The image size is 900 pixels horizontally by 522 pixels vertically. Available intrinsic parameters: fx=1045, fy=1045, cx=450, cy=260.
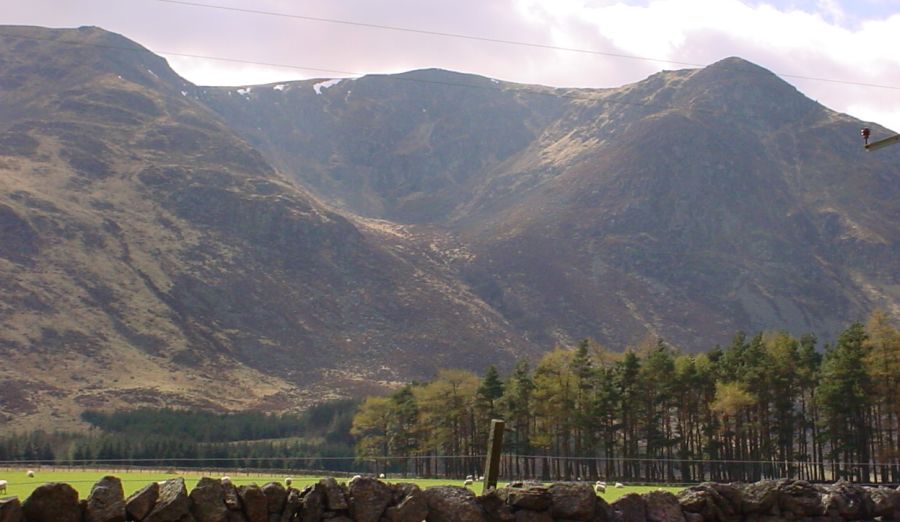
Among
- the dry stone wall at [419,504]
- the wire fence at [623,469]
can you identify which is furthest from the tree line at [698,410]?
the dry stone wall at [419,504]

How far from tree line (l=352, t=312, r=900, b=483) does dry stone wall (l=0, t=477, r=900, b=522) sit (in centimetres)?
5409

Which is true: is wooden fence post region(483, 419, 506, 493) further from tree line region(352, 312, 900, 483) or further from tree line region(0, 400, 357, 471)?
tree line region(0, 400, 357, 471)

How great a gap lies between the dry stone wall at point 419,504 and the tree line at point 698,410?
54093 mm

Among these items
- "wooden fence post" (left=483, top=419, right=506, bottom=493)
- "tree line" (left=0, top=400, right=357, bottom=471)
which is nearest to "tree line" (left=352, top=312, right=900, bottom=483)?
"tree line" (left=0, top=400, right=357, bottom=471)

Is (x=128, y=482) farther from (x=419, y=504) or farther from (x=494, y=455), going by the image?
(x=419, y=504)

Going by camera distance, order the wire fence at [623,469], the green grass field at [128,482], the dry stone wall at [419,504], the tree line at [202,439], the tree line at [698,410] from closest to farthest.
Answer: the dry stone wall at [419,504]
the green grass field at [128,482]
the tree line at [698,410]
the wire fence at [623,469]
the tree line at [202,439]

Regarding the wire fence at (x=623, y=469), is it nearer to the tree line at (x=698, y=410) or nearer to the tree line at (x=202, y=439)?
the tree line at (x=698, y=410)

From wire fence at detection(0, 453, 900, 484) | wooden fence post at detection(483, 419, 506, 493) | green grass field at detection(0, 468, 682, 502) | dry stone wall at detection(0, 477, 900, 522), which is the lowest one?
wire fence at detection(0, 453, 900, 484)

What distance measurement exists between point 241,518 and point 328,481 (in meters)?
1.46

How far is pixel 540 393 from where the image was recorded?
88625 mm

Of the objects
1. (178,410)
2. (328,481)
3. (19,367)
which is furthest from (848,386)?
(19,367)

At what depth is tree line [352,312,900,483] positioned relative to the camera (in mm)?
74875

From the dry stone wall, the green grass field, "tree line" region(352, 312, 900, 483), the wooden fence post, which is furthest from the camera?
"tree line" region(352, 312, 900, 483)

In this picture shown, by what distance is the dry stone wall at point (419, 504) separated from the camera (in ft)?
50.2
